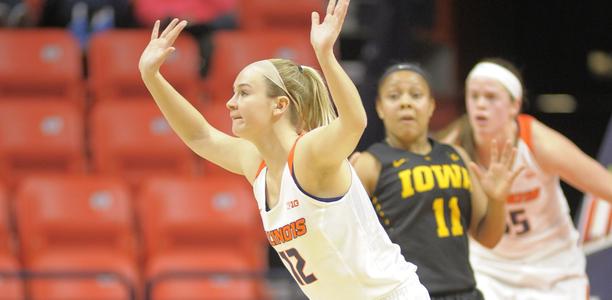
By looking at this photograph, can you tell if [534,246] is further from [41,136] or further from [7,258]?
[41,136]

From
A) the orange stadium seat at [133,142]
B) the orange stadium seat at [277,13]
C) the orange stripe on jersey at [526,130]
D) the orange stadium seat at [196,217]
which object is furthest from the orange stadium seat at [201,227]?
the orange stripe on jersey at [526,130]

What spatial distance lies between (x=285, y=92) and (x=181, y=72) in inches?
142

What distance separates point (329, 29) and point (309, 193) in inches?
23.5

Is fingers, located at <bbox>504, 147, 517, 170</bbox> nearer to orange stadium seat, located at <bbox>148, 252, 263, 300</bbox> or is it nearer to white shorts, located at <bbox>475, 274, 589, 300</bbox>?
white shorts, located at <bbox>475, 274, 589, 300</bbox>

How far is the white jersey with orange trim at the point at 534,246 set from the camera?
540 cm

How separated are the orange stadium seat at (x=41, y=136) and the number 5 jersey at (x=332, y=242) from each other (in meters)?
3.40

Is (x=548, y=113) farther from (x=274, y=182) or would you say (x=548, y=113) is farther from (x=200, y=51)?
(x=274, y=182)

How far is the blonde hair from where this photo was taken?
405 cm

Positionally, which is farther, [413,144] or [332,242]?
[413,144]

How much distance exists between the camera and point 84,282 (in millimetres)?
6766

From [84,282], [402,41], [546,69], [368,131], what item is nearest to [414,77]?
[368,131]

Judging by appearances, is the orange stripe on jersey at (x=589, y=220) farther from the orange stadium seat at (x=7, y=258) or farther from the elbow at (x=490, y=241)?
the orange stadium seat at (x=7, y=258)

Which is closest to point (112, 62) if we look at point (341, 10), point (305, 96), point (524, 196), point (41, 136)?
point (41, 136)

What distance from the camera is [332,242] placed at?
399cm
